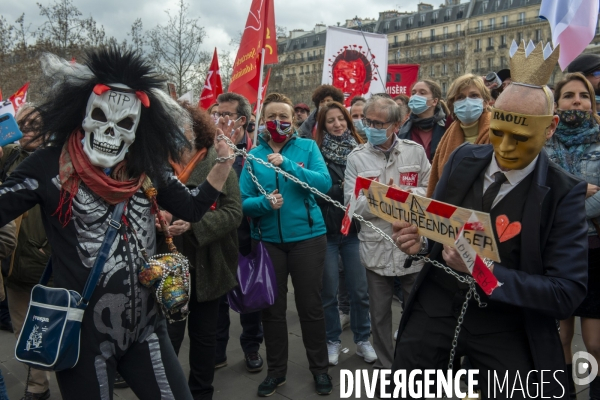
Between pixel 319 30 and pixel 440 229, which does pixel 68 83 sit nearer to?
pixel 440 229

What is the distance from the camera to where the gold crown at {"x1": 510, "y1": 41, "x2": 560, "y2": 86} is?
2.20 meters

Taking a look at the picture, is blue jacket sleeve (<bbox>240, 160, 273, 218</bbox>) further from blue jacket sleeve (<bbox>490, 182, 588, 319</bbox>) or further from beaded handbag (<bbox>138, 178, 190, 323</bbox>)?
blue jacket sleeve (<bbox>490, 182, 588, 319</bbox>)

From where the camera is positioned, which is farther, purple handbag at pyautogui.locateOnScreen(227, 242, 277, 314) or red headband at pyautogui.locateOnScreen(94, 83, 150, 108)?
purple handbag at pyautogui.locateOnScreen(227, 242, 277, 314)

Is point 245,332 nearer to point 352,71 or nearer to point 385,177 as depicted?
point 385,177

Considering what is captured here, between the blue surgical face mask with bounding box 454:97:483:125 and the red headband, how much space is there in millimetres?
2672

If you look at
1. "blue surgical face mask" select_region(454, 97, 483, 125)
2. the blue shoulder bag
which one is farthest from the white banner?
the blue shoulder bag

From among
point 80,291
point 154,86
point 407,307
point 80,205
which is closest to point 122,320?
point 80,291

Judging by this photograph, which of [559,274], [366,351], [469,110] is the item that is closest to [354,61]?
[469,110]

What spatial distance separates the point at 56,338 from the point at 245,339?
251 cm

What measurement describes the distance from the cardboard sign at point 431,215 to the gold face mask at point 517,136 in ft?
1.33

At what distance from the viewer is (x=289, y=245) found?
13.0 ft

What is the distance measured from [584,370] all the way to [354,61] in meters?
5.95

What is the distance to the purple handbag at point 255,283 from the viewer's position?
3.83m

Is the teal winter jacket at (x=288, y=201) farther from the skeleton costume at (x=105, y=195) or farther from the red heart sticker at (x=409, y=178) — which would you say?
the skeleton costume at (x=105, y=195)
